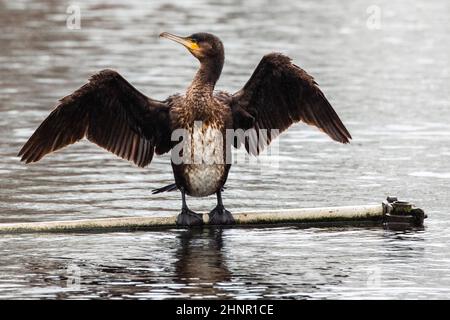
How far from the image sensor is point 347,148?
14758 mm

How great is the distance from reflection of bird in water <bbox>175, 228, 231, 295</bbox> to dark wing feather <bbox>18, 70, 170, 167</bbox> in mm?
819

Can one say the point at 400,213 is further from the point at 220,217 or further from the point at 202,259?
the point at 202,259

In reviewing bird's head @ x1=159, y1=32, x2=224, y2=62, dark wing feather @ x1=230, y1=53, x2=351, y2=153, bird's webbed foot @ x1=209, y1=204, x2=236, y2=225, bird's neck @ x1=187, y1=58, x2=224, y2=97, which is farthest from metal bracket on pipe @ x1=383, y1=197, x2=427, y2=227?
bird's head @ x1=159, y1=32, x2=224, y2=62

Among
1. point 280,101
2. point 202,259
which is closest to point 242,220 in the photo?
point 202,259

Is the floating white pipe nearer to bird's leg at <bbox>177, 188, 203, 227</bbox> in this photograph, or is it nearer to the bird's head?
bird's leg at <bbox>177, 188, 203, 227</bbox>

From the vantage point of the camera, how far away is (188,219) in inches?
426

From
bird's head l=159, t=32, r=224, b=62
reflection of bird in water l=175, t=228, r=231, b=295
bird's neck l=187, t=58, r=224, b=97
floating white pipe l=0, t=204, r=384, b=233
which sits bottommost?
reflection of bird in water l=175, t=228, r=231, b=295

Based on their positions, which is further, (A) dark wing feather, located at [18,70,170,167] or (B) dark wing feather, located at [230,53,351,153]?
(B) dark wing feather, located at [230,53,351,153]

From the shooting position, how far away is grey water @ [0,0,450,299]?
9.50 meters

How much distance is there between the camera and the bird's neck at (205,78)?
10.8 metres

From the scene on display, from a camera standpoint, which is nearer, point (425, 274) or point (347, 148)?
point (425, 274)

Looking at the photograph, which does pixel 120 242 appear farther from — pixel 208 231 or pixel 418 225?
pixel 418 225
